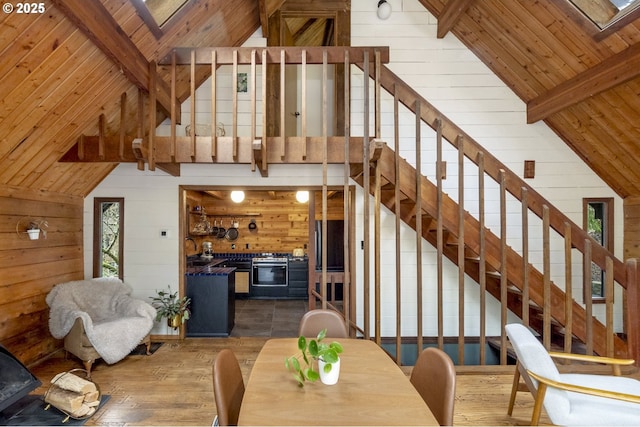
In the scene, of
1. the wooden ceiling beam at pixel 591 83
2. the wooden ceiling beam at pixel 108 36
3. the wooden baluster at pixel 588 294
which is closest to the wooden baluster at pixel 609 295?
the wooden baluster at pixel 588 294

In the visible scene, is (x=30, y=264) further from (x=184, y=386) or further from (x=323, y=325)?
(x=323, y=325)

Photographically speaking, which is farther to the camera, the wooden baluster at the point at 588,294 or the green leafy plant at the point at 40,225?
the green leafy plant at the point at 40,225

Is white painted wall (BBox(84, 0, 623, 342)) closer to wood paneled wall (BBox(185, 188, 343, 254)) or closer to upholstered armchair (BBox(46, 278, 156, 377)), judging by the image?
upholstered armchair (BBox(46, 278, 156, 377))

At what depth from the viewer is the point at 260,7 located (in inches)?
148

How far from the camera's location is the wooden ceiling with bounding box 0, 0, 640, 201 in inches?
92.4

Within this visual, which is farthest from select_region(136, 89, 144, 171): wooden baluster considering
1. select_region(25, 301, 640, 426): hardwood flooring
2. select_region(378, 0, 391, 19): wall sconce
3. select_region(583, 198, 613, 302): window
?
select_region(583, 198, 613, 302): window

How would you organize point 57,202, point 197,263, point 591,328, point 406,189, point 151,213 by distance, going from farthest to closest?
point 197,263 < point 151,213 < point 57,202 < point 406,189 < point 591,328

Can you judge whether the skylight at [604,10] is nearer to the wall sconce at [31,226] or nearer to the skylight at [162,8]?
the skylight at [162,8]

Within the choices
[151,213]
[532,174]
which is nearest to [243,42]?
[151,213]

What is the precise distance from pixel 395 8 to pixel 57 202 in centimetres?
480

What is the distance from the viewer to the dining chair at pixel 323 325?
2.43 meters

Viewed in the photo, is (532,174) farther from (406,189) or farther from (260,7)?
(260,7)

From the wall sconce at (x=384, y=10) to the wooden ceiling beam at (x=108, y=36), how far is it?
2.93 m

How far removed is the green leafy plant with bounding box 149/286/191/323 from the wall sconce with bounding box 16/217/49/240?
1.45 metres
